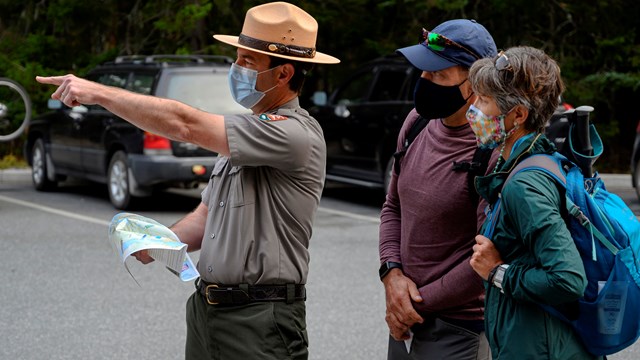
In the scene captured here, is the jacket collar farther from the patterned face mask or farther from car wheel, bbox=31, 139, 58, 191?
car wheel, bbox=31, 139, 58, 191

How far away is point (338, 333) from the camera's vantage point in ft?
22.1

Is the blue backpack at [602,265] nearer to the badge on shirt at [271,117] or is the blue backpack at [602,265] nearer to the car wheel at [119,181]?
the badge on shirt at [271,117]

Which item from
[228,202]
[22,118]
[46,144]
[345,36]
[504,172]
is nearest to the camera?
[504,172]

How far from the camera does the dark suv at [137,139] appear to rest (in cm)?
1194

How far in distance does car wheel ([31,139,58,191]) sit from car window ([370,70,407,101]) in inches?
185

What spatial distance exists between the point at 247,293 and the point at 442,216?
672 mm

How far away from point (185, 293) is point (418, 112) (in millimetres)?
4580

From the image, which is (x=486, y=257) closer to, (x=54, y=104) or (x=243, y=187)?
(x=243, y=187)

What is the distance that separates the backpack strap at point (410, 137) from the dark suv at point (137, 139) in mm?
8207

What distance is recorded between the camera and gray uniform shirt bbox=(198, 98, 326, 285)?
3.32 meters

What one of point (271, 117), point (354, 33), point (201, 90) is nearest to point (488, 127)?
point (271, 117)

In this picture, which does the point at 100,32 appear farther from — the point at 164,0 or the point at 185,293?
the point at 185,293

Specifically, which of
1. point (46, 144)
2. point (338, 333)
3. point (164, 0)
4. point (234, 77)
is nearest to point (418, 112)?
point (234, 77)

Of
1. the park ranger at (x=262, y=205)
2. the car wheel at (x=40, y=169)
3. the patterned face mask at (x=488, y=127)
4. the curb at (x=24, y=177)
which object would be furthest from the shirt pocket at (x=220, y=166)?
the curb at (x=24, y=177)
